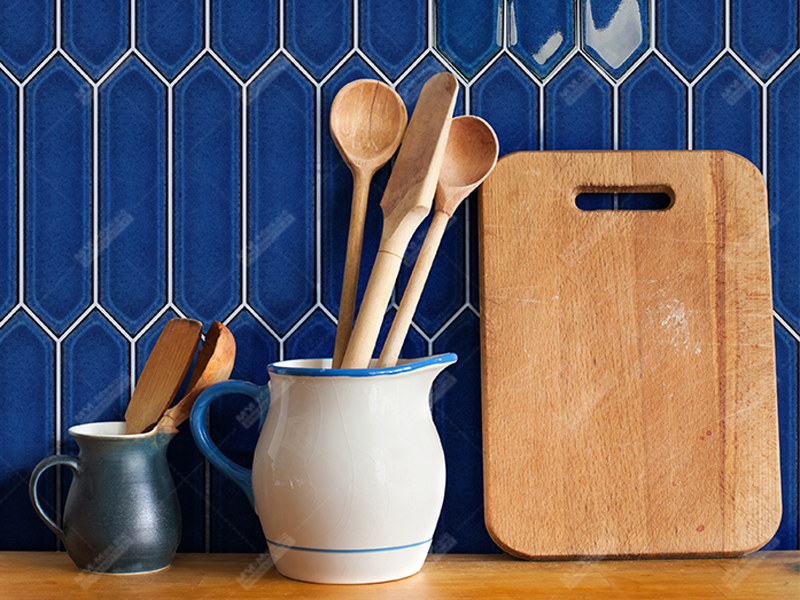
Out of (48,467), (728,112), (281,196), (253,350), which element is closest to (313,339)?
(253,350)

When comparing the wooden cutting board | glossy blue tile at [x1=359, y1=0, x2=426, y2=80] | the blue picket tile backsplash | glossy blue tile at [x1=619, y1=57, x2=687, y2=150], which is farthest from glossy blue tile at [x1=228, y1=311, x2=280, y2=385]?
glossy blue tile at [x1=619, y1=57, x2=687, y2=150]

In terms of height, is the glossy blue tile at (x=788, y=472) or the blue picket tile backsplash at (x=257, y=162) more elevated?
the blue picket tile backsplash at (x=257, y=162)

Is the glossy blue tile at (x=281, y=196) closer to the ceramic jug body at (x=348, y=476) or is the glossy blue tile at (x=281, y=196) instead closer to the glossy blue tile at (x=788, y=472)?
the ceramic jug body at (x=348, y=476)

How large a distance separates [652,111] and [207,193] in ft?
1.75

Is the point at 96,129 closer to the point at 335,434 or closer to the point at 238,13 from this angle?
the point at 238,13

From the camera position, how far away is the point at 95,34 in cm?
84

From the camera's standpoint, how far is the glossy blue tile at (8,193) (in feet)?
2.73

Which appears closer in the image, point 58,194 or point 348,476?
point 348,476

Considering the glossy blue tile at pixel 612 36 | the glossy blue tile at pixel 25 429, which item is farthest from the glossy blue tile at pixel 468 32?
the glossy blue tile at pixel 25 429

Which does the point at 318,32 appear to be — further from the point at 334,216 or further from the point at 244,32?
the point at 334,216

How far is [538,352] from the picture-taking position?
788 mm

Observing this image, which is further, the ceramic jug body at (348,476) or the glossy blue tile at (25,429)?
the glossy blue tile at (25,429)

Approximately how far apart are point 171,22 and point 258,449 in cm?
51

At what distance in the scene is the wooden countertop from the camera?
67 centimetres
